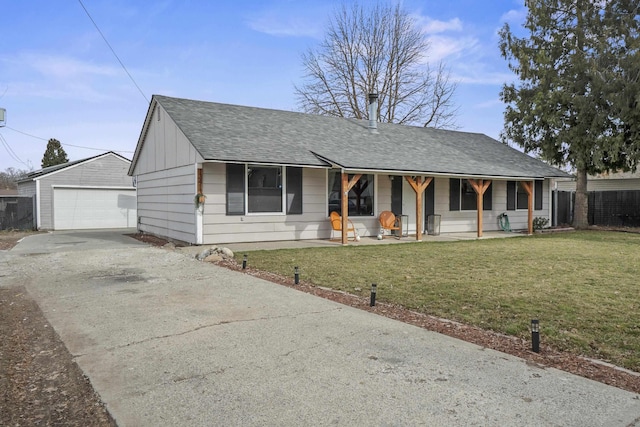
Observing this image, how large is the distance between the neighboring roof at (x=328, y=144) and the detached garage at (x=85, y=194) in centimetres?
567

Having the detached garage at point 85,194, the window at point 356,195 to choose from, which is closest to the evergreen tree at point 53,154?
the detached garage at point 85,194

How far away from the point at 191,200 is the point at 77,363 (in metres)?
8.82

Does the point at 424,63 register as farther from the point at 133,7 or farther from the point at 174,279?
the point at 174,279

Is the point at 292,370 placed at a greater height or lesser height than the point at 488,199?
lesser

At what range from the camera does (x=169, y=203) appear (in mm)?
14320

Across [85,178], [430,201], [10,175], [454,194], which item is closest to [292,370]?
[430,201]

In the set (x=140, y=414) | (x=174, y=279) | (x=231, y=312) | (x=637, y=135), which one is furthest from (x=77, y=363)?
(x=637, y=135)

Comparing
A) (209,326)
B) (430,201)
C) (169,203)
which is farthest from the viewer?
(430,201)

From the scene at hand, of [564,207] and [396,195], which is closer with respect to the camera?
[396,195]

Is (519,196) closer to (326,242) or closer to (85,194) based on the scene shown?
(326,242)

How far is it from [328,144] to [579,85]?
11046 millimetres

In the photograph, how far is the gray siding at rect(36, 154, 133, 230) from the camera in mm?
20406

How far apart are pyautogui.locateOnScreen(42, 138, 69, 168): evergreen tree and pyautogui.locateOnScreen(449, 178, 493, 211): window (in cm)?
3341

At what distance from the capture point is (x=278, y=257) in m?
9.84
